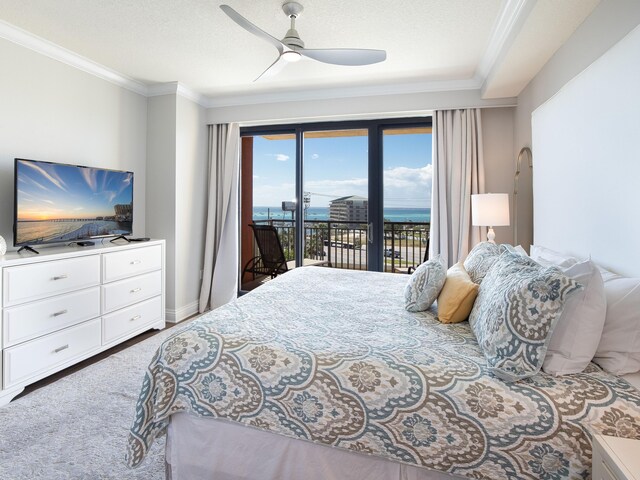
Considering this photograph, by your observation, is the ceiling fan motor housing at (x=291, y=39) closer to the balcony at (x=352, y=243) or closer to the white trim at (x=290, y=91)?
the white trim at (x=290, y=91)

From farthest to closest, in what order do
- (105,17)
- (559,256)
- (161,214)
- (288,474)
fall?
(161,214)
(105,17)
(559,256)
(288,474)

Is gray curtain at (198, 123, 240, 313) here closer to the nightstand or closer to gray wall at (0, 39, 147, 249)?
gray wall at (0, 39, 147, 249)

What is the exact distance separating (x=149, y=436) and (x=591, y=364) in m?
1.72

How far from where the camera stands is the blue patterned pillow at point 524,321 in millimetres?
1159

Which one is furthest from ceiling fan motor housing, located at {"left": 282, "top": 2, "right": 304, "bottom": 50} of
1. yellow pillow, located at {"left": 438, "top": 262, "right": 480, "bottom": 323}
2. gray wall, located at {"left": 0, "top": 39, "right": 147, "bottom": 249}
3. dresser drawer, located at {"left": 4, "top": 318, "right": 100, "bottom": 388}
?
dresser drawer, located at {"left": 4, "top": 318, "right": 100, "bottom": 388}

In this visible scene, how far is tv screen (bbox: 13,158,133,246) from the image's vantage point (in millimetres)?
2559

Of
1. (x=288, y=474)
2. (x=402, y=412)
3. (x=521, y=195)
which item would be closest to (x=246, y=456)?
(x=288, y=474)

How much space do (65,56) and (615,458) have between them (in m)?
4.22

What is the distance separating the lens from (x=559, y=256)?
6.28 feet

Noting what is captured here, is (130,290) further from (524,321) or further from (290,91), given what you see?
(524,321)

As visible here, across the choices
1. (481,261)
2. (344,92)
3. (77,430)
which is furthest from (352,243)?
(77,430)

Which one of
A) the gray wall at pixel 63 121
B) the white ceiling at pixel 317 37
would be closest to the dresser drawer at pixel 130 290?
the gray wall at pixel 63 121

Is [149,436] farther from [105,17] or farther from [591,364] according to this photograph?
[105,17]

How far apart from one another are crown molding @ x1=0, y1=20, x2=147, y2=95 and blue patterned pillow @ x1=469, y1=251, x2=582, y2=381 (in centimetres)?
371
